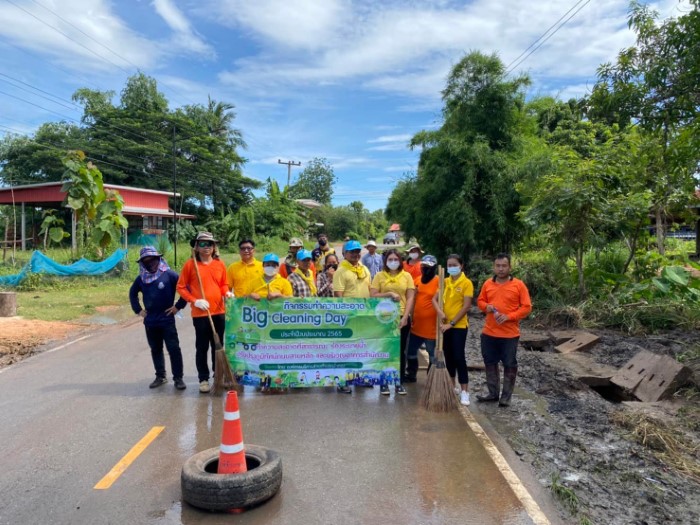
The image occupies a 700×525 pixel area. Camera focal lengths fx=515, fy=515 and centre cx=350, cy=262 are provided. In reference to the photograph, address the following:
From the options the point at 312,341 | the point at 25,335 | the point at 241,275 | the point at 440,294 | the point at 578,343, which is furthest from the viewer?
the point at 25,335

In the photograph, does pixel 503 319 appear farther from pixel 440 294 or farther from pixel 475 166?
pixel 475 166

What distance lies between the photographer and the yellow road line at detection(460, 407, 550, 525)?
3.66 metres

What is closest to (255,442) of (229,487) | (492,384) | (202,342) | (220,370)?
(229,487)

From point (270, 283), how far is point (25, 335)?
6.93m

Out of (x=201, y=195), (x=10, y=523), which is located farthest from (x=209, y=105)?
(x=10, y=523)

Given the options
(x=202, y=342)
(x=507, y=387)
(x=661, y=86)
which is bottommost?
(x=507, y=387)

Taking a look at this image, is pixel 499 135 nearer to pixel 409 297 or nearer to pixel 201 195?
pixel 409 297

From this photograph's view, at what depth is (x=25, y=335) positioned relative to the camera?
417 inches

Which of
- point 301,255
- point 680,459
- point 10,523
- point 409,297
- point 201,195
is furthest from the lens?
point 201,195

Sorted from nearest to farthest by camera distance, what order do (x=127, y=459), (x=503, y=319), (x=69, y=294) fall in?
(x=127, y=459) → (x=503, y=319) → (x=69, y=294)

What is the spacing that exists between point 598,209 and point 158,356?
9358 millimetres

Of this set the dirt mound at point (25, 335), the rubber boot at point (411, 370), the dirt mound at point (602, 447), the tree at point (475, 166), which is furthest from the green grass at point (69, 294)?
the dirt mound at point (602, 447)

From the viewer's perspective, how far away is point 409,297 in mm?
6590

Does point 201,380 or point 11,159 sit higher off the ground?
point 11,159
